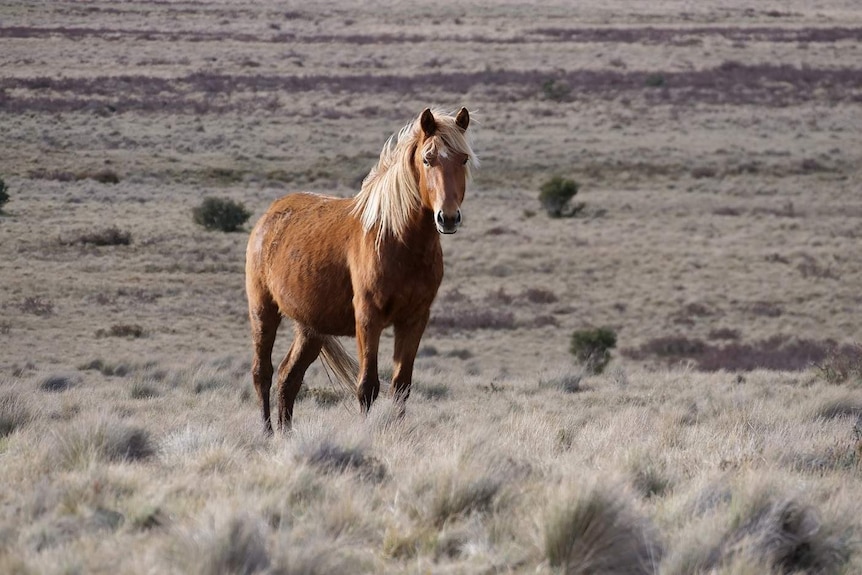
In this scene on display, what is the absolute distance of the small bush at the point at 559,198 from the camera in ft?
97.4

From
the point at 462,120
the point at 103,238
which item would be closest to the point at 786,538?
the point at 462,120

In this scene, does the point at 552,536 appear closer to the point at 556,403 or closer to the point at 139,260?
the point at 556,403

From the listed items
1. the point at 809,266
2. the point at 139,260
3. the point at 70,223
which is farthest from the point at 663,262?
the point at 70,223

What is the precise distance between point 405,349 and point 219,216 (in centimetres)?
1983

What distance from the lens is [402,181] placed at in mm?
7301

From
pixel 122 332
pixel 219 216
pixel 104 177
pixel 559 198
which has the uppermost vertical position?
pixel 104 177

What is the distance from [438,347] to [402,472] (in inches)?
545

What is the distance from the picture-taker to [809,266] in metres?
24.8

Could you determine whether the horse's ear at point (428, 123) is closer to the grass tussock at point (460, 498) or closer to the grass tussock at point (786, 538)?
the grass tussock at point (460, 498)

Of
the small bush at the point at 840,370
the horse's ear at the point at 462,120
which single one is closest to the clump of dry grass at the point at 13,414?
the horse's ear at the point at 462,120

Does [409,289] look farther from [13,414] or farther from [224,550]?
[224,550]

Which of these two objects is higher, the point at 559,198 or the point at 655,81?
the point at 655,81

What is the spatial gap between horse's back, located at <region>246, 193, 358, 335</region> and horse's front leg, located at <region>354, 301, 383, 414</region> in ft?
1.39

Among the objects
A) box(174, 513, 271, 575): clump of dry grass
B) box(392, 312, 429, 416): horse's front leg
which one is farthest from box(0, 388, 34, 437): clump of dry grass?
box(174, 513, 271, 575): clump of dry grass
